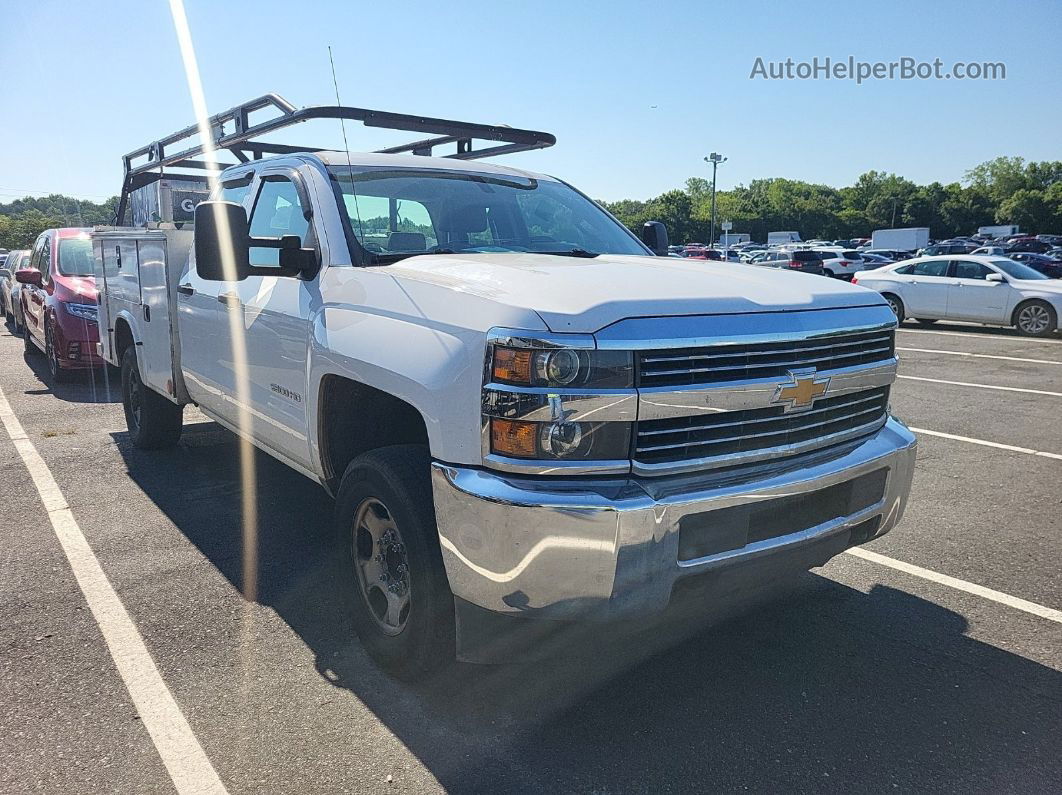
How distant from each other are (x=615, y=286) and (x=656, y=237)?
2.42m

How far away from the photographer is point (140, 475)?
5625 millimetres

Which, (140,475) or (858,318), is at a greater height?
(858,318)

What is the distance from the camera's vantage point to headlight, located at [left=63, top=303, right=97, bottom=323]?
938 centimetres

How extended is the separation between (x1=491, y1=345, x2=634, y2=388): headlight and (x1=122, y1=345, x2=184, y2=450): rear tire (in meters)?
4.42

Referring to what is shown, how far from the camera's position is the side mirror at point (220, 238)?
3.17 metres

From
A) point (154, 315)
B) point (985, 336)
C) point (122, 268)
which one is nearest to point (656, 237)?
point (154, 315)

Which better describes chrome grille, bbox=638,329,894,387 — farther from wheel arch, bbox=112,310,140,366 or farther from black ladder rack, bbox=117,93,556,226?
wheel arch, bbox=112,310,140,366

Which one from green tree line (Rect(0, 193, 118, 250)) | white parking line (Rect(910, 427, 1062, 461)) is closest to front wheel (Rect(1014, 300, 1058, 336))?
white parking line (Rect(910, 427, 1062, 461))

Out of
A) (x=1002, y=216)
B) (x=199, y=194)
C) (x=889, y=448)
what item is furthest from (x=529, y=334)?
(x=1002, y=216)

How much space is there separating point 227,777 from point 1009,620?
317 centimetres

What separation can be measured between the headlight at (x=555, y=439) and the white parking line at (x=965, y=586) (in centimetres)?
241

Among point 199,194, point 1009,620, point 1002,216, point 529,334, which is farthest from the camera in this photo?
point 1002,216

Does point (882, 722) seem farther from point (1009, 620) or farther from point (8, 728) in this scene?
point (8, 728)

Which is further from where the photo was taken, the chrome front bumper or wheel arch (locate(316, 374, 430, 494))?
wheel arch (locate(316, 374, 430, 494))
